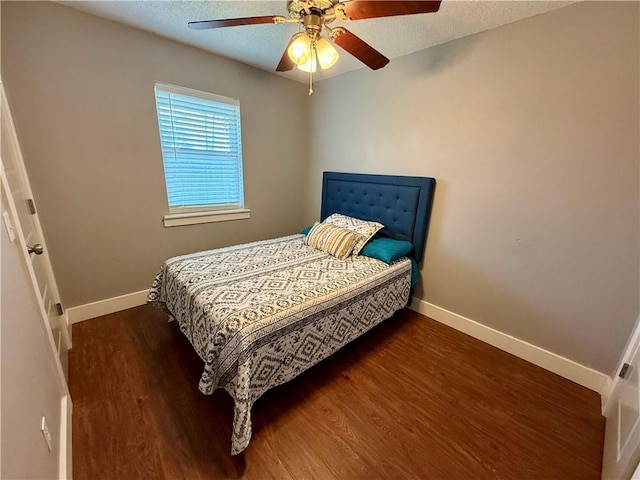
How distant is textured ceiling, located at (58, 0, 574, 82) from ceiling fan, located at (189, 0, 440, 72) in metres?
0.49

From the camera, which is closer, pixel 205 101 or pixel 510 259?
pixel 510 259

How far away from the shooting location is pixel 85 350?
1958 millimetres

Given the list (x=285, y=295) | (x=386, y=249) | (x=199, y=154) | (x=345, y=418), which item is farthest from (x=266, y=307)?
(x=199, y=154)

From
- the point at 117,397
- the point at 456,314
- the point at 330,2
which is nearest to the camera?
the point at 330,2

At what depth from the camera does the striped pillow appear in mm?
2393

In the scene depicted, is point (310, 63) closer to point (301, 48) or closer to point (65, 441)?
point (301, 48)

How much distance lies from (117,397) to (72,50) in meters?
2.41

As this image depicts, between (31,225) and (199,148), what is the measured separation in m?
1.42

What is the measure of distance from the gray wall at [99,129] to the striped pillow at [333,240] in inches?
44.3

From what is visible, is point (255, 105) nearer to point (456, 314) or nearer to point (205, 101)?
point (205, 101)

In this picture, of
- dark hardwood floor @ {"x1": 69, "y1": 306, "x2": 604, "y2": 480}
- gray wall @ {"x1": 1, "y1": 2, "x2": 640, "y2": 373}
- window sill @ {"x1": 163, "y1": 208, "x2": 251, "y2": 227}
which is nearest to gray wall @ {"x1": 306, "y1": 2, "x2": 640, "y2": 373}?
gray wall @ {"x1": 1, "y1": 2, "x2": 640, "y2": 373}

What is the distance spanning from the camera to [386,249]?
7.73ft

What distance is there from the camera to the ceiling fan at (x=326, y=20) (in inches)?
46.9

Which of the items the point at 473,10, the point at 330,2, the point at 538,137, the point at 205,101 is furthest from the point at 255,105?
the point at 538,137
